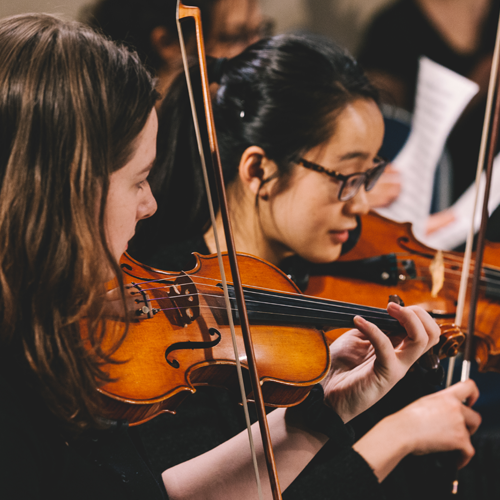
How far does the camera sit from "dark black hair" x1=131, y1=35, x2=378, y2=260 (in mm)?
752

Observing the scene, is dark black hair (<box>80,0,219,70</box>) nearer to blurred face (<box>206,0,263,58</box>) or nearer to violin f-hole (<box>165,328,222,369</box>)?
blurred face (<box>206,0,263,58</box>)

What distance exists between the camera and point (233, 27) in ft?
3.11

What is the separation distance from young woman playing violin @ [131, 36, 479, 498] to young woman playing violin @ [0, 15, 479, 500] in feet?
0.45

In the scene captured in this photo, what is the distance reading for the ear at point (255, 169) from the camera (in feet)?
2.68

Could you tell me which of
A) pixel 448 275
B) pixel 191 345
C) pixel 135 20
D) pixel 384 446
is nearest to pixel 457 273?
pixel 448 275

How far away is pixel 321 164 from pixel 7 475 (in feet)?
1.98

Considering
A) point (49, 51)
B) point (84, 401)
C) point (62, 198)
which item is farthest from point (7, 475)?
point (49, 51)

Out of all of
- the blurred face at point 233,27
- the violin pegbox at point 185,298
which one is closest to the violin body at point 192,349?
the violin pegbox at point 185,298

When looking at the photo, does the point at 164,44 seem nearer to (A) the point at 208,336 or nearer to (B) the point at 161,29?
(B) the point at 161,29

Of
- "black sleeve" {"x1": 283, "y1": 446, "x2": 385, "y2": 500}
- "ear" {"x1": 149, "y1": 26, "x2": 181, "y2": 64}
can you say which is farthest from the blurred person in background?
"black sleeve" {"x1": 283, "y1": 446, "x2": 385, "y2": 500}

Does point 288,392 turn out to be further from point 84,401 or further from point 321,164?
point 321,164

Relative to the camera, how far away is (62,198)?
0.51m

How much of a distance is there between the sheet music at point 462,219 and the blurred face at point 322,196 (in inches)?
24.0

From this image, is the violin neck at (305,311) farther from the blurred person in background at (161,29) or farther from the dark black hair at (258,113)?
the blurred person in background at (161,29)
